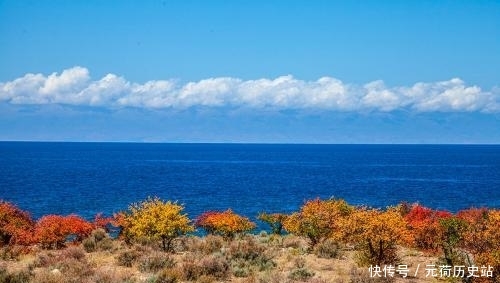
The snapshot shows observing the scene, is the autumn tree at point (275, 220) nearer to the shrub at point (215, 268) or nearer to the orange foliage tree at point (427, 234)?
the orange foliage tree at point (427, 234)

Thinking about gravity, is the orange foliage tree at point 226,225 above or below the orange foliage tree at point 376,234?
below

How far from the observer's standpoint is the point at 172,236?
29.1m

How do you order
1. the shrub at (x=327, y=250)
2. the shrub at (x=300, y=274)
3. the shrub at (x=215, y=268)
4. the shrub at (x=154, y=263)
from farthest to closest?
the shrub at (x=327, y=250) < the shrub at (x=154, y=263) < the shrub at (x=215, y=268) < the shrub at (x=300, y=274)

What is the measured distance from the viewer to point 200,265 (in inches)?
858

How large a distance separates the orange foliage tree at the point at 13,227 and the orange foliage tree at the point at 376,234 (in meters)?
18.7

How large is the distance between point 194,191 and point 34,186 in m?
32.1

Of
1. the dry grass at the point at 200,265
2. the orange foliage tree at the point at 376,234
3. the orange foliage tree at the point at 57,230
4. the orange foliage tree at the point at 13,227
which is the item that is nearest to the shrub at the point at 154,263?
the dry grass at the point at 200,265

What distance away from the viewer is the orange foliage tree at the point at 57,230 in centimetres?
3070

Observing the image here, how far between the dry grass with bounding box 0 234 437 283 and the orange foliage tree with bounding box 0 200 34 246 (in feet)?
8.28

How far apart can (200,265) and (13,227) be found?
50.9 feet

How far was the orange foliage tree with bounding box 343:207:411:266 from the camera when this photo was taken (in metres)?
21.8

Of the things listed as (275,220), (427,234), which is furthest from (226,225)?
(427,234)

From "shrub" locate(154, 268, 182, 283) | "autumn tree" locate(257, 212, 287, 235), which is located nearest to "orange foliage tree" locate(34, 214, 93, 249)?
"shrub" locate(154, 268, 182, 283)

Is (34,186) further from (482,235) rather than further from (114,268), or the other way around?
(482,235)
